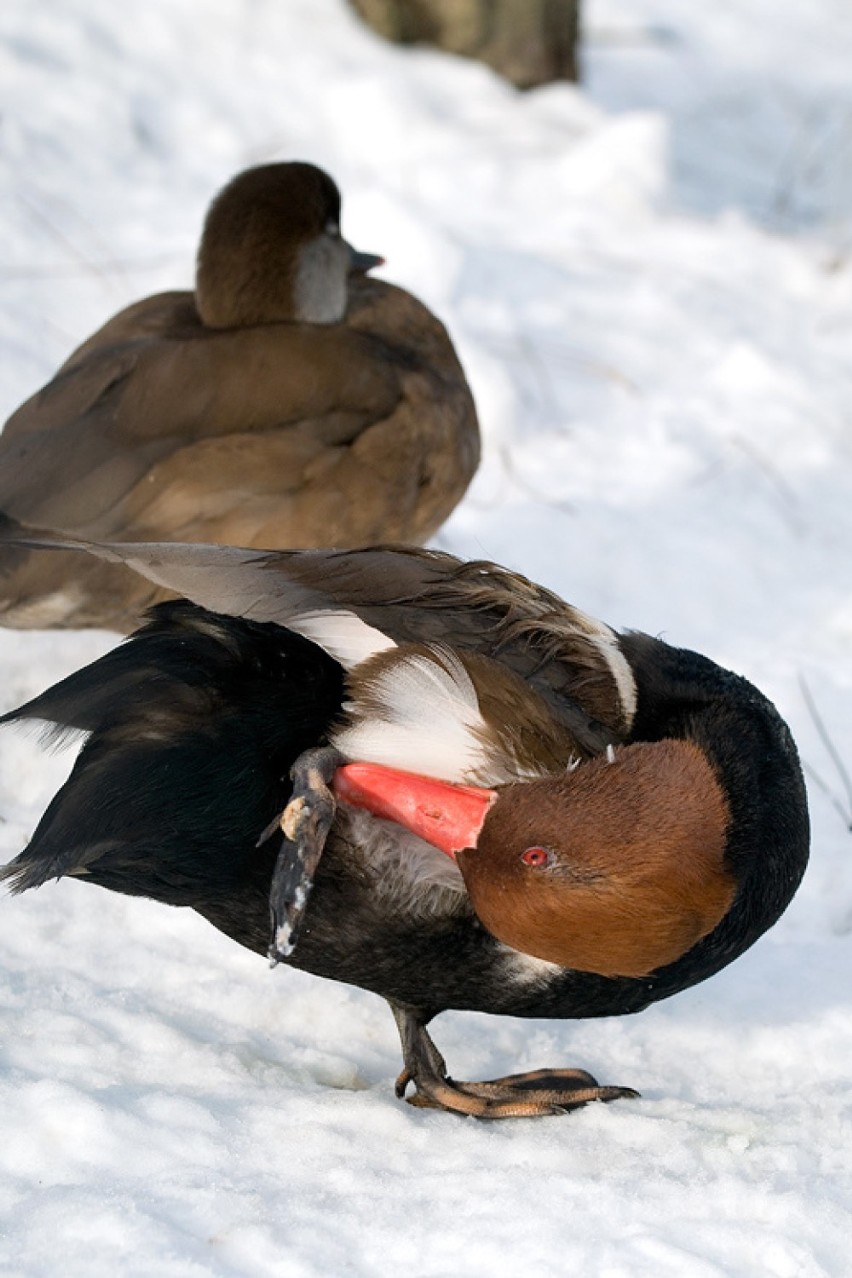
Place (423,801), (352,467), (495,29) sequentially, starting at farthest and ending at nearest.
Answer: (495,29) < (352,467) < (423,801)

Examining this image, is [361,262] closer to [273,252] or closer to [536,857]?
[273,252]

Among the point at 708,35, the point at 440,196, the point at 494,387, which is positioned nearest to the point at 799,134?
the point at 708,35

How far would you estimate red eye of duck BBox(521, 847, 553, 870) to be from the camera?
2572mm

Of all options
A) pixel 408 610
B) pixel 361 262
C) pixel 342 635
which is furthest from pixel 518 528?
pixel 342 635

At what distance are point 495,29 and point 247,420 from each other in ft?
15.6

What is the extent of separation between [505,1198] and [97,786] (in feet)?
3.05

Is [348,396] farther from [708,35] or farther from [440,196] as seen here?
[708,35]

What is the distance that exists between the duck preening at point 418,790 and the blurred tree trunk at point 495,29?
5.68 meters

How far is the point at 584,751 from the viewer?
2.84 m

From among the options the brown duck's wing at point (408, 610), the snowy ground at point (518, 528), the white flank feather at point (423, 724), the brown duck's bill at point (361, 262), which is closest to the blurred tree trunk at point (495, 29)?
the snowy ground at point (518, 528)

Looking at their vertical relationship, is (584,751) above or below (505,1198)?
above

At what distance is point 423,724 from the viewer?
2.78 meters

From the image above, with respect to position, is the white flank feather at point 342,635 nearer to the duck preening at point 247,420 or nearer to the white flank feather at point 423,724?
the white flank feather at point 423,724

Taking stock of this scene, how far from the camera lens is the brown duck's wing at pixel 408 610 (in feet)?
9.37
